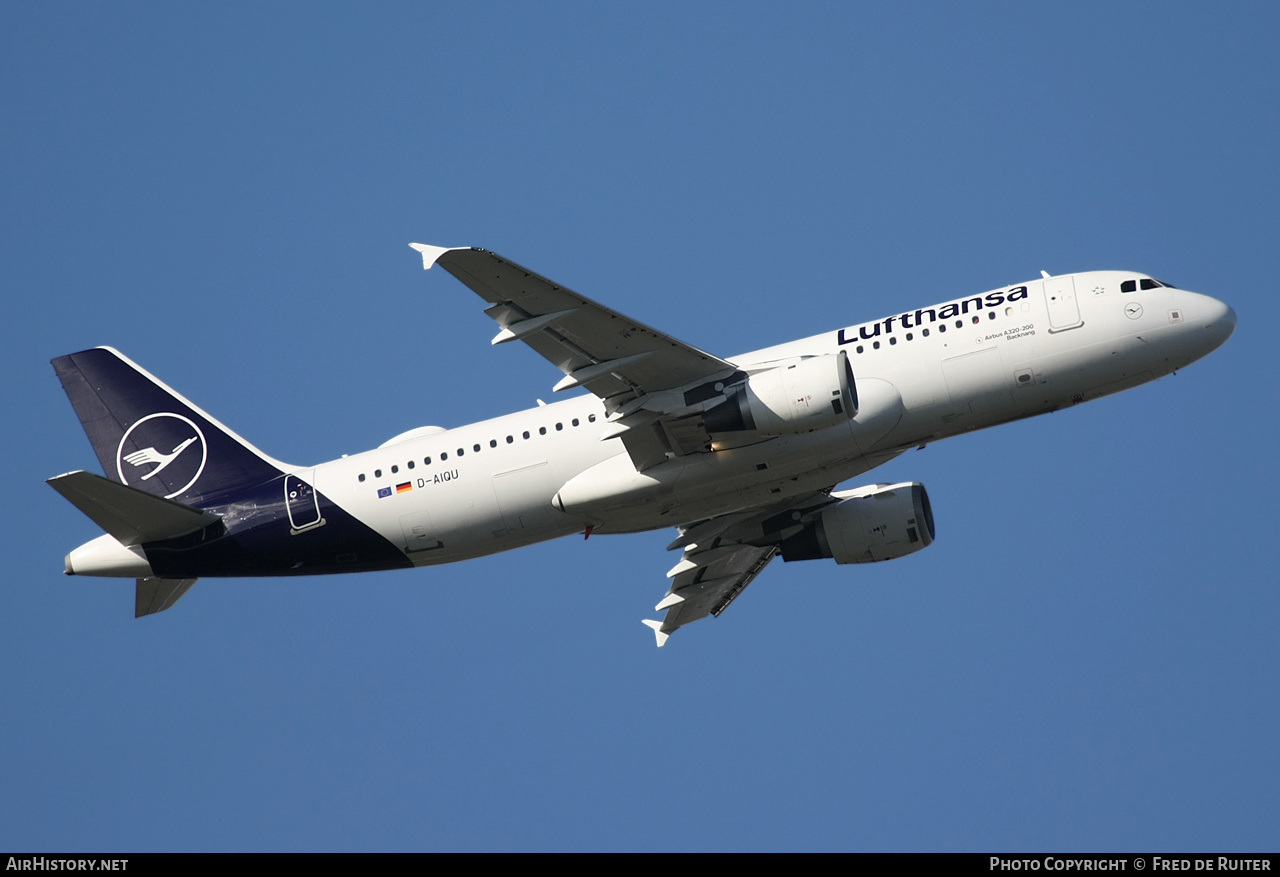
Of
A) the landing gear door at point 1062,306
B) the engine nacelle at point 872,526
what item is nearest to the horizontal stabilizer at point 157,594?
the engine nacelle at point 872,526

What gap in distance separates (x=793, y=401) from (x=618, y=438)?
17.2 feet

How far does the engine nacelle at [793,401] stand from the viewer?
1328 inches

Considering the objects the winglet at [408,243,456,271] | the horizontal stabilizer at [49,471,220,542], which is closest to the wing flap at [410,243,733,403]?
the winglet at [408,243,456,271]

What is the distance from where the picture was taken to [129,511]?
36531mm

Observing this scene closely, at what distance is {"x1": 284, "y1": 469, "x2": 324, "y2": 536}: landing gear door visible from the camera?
3803cm

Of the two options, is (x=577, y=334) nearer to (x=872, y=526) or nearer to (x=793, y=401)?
(x=793, y=401)

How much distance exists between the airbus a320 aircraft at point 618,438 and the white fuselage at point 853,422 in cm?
5

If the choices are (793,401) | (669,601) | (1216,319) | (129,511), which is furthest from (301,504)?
(1216,319)

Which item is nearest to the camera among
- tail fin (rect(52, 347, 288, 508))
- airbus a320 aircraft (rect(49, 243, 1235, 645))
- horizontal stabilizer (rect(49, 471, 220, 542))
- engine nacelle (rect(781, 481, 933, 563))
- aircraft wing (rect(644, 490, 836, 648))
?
airbus a320 aircraft (rect(49, 243, 1235, 645))

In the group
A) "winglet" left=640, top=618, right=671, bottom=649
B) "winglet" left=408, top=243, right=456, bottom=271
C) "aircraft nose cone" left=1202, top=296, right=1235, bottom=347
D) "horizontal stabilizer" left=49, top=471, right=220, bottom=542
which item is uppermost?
"winglet" left=408, top=243, right=456, bottom=271

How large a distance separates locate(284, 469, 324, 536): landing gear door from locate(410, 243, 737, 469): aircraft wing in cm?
883

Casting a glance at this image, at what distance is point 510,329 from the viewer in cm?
3262

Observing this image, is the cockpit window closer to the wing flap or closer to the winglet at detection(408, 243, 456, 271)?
the wing flap
